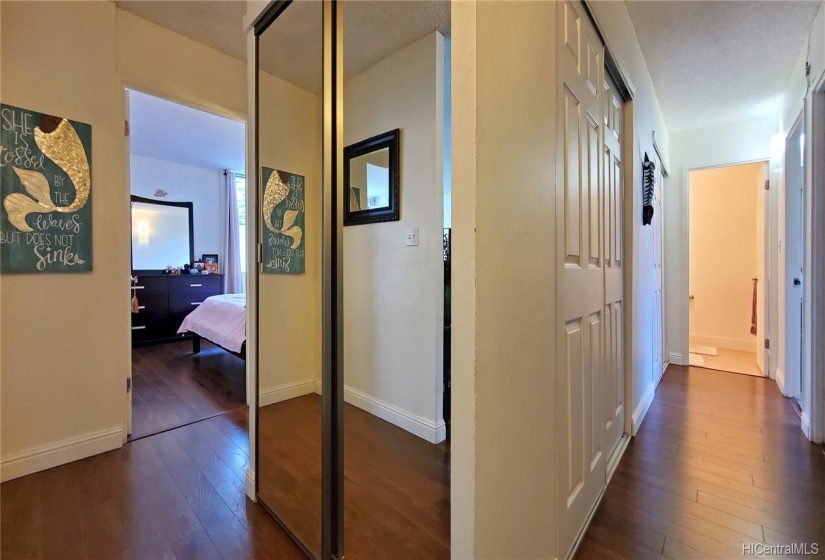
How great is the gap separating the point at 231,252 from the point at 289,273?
3917 millimetres

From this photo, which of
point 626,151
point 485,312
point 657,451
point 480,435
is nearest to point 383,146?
point 626,151

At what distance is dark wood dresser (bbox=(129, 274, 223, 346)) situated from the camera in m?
4.27

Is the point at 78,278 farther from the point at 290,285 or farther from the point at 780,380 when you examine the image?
the point at 780,380

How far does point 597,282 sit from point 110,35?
2.94 meters

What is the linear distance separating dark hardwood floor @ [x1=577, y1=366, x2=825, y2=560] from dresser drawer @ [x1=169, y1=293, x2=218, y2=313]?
499 centimetres

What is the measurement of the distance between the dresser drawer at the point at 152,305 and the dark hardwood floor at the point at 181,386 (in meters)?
0.48

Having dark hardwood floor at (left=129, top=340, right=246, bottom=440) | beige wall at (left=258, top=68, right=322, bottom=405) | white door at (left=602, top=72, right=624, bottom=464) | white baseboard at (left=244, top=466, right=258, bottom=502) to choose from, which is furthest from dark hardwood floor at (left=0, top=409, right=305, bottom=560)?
white door at (left=602, top=72, right=624, bottom=464)

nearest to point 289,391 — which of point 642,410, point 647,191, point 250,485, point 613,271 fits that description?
point 250,485

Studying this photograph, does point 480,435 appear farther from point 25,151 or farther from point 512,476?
point 25,151

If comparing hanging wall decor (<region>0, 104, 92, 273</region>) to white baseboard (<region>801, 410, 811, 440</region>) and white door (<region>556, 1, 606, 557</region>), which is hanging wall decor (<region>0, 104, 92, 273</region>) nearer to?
white door (<region>556, 1, 606, 557</region>)

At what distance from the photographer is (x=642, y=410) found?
2.36m

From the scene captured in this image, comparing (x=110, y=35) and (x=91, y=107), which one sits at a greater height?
(x=110, y=35)

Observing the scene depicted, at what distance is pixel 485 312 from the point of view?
33.0 inches

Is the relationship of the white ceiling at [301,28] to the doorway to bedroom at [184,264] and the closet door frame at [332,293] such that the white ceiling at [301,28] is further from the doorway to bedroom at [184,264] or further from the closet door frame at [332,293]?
the doorway to bedroom at [184,264]
